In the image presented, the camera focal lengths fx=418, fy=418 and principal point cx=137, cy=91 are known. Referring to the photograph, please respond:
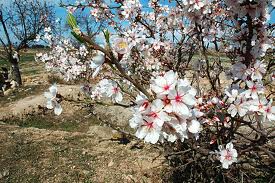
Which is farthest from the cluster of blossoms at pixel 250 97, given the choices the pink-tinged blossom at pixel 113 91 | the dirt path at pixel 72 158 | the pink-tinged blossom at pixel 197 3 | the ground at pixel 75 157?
the dirt path at pixel 72 158

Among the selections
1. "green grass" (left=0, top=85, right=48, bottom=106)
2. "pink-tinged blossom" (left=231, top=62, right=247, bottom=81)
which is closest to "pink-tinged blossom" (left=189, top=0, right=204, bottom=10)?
"pink-tinged blossom" (left=231, top=62, right=247, bottom=81)

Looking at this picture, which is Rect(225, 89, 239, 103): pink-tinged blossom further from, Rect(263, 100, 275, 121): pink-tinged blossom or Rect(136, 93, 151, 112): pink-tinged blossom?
Rect(136, 93, 151, 112): pink-tinged blossom

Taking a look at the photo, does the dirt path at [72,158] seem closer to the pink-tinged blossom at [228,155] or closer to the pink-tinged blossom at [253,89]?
the pink-tinged blossom at [228,155]

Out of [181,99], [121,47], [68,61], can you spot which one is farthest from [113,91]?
[68,61]

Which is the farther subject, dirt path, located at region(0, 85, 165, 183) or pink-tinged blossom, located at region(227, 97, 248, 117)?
dirt path, located at region(0, 85, 165, 183)

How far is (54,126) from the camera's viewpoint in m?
8.96

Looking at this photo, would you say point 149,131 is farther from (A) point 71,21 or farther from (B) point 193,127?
(A) point 71,21

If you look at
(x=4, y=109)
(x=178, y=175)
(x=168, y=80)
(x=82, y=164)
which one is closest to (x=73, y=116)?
(x=4, y=109)

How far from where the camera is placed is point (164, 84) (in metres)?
1.67

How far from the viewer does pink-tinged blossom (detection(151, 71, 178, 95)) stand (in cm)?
165

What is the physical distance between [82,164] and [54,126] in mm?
4391

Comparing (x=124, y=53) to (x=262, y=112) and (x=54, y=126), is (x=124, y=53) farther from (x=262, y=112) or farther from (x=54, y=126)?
(x=54, y=126)

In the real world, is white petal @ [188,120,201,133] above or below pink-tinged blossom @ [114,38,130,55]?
below

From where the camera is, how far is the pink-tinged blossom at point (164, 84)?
1649 millimetres
